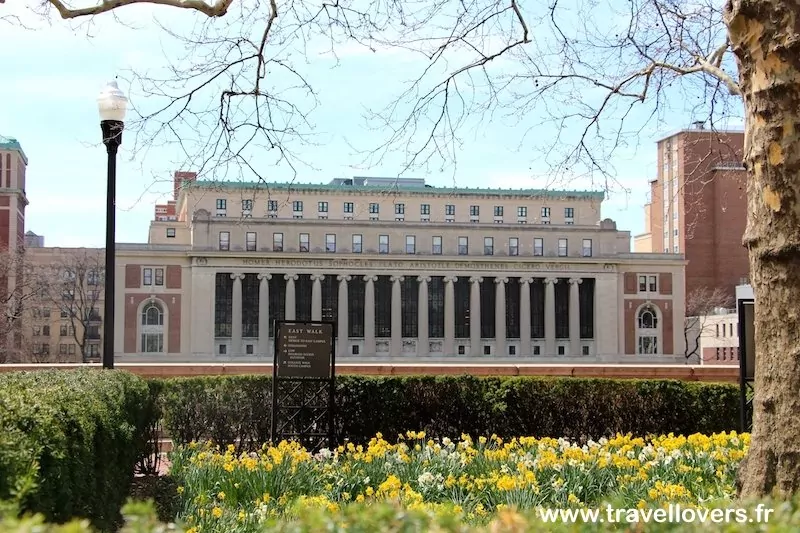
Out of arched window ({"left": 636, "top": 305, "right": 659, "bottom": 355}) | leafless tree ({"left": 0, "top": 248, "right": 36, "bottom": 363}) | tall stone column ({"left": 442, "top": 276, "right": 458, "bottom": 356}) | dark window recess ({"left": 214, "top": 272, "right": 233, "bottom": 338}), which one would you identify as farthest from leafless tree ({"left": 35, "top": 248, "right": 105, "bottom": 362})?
arched window ({"left": 636, "top": 305, "right": 659, "bottom": 355})

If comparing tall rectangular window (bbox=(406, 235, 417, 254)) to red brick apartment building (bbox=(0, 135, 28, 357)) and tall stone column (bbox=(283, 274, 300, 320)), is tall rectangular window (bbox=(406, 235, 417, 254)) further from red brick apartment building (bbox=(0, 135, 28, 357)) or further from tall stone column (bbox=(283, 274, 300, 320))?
red brick apartment building (bbox=(0, 135, 28, 357))

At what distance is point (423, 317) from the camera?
10256 centimetres

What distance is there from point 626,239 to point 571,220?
6923 millimetres

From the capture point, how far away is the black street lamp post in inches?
535

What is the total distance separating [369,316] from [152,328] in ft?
73.2

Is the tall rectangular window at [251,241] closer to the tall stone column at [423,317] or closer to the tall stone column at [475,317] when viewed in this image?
the tall stone column at [423,317]

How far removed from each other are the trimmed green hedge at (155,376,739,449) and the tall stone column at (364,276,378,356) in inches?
3370

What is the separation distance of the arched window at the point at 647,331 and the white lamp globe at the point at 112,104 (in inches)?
3729

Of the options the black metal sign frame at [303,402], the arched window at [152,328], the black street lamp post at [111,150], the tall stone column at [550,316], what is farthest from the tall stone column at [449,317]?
the black street lamp post at [111,150]

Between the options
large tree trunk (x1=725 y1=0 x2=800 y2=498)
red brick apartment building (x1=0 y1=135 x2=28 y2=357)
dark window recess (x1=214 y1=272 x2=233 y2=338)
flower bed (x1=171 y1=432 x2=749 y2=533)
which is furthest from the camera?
dark window recess (x1=214 y1=272 x2=233 y2=338)

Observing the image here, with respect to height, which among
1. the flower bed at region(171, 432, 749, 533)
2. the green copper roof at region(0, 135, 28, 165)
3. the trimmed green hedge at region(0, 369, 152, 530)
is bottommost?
the flower bed at region(171, 432, 749, 533)

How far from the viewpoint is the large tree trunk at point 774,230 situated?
699cm

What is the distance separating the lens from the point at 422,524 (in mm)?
3301

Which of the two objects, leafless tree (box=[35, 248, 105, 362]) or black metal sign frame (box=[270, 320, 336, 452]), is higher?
leafless tree (box=[35, 248, 105, 362])
